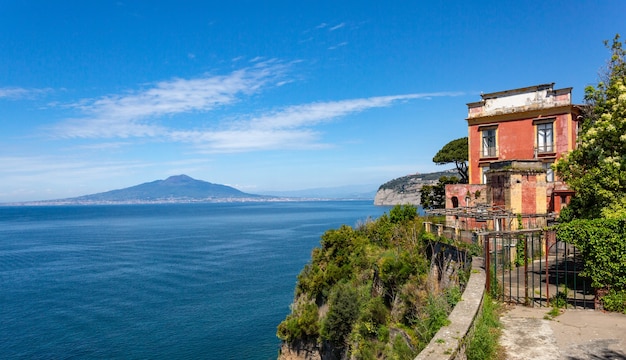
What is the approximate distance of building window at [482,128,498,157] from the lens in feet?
99.5

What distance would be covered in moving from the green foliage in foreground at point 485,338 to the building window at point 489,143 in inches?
921

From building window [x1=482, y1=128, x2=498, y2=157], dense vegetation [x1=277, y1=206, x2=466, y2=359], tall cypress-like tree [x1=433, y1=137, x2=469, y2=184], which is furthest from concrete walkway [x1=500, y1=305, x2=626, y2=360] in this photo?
tall cypress-like tree [x1=433, y1=137, x2=469, y2=184]

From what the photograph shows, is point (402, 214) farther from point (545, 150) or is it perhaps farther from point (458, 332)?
point (458, 332)

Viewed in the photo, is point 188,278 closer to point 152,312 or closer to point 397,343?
point 152,312

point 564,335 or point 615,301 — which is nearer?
point 564,335

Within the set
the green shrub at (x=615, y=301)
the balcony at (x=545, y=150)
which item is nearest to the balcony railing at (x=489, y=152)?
the balcony at (x=545, y=150)

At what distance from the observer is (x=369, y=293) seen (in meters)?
21.8

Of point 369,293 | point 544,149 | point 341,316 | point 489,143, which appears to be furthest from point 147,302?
point 544,149

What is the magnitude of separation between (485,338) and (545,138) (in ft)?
82.5

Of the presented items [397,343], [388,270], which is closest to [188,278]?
[388,270]

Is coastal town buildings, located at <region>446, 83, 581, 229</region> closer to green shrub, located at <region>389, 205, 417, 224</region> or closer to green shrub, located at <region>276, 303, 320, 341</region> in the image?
green shrub, located at <region>389, 205, 417, 224</region>

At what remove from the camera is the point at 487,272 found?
11.1 meters

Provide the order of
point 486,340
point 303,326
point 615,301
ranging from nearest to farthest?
point 486,340, point 615,301, point 303,326

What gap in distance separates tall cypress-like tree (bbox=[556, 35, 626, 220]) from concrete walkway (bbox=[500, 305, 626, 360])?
15.5 feet
